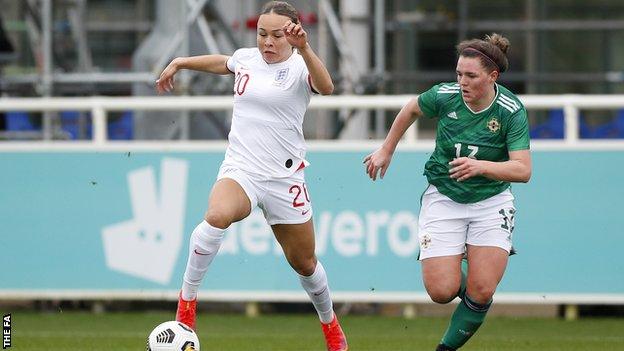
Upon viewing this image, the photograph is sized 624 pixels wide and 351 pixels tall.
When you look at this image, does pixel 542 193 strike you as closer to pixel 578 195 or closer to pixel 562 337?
pixel 578 195

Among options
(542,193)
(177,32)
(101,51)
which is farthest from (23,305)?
(101,51)

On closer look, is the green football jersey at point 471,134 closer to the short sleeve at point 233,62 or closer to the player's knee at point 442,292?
the player's knee at point 442,292

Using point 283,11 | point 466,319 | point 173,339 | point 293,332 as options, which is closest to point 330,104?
point 293,332

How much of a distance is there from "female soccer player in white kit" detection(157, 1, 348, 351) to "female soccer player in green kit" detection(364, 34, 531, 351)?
533 mm

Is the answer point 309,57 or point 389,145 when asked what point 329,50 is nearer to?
point 389,145

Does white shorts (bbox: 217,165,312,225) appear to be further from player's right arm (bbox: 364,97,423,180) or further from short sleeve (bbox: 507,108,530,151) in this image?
short sleeve (bbox: 507,108,530,151)

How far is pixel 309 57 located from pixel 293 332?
325 centimetres

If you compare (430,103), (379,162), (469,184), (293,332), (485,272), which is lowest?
(293,332)

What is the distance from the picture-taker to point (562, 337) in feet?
35.9

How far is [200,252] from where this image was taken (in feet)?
28.7

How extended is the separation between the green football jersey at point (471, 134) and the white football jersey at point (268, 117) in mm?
769

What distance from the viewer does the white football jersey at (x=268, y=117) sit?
8.95m

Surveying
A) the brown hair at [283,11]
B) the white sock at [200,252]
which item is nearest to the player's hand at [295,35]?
the brown hair at [283,11]

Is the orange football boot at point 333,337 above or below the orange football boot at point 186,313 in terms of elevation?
below
